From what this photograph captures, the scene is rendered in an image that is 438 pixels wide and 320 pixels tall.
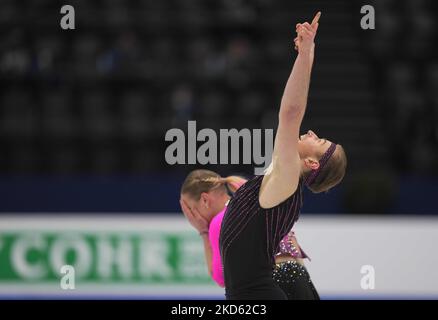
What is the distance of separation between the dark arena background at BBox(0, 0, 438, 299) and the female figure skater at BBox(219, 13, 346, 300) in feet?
12.8

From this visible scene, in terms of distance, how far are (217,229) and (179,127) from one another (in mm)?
5419

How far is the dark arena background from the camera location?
669cm

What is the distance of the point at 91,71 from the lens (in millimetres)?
8938

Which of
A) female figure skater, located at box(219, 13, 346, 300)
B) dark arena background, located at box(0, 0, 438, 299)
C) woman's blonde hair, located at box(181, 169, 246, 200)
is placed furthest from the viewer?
dark arena background, located at box(0, 0, 438, 299)

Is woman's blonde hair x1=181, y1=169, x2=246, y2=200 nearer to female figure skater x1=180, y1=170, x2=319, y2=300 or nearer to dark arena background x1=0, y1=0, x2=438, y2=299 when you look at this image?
female figure skater x1=180, y1=170, x2=319, y2=300

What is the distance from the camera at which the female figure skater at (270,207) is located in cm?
238

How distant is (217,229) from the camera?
2.83 metres

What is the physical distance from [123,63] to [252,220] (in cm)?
676

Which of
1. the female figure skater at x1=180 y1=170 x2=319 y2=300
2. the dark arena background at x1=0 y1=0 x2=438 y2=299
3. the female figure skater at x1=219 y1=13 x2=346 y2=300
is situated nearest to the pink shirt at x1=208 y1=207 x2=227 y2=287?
the female figure skater at x1=180 y1=170 x2=319 y2=300

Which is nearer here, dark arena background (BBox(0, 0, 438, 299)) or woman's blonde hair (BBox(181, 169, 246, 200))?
woman's blonde hair (BBox(181, 169, 246, 200))

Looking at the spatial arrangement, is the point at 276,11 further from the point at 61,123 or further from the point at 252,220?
the point at 252,220

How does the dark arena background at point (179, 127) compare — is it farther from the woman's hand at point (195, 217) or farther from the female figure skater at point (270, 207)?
the female figure skater at point (270, 207)

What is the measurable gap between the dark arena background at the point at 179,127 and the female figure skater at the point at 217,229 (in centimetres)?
357

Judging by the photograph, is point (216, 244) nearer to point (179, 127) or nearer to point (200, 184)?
point (200, 184)
